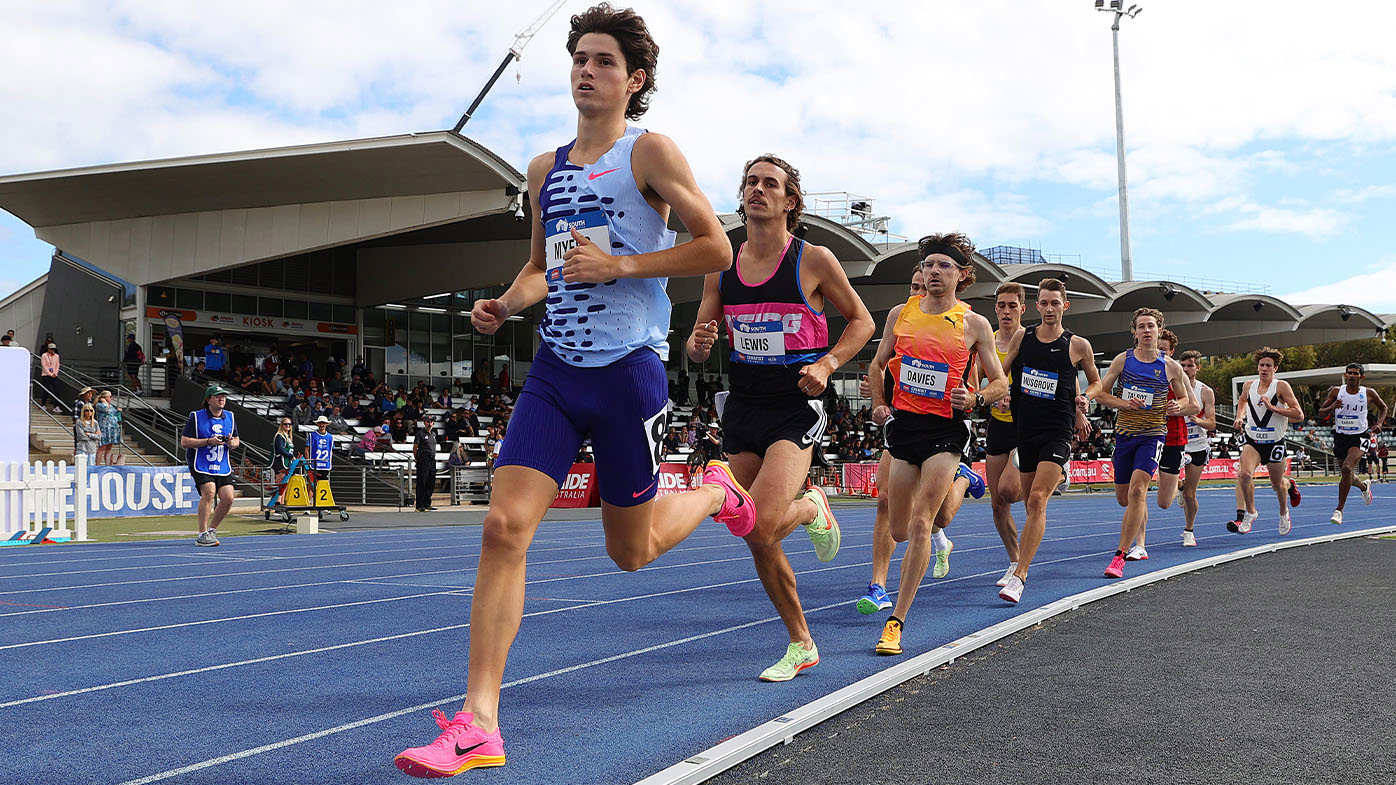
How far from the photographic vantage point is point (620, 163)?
3.35 metres

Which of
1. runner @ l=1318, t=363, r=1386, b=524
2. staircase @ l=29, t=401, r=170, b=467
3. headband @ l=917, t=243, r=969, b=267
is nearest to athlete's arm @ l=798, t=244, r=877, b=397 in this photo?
headband @ l=917, t=243, r=969, b=267

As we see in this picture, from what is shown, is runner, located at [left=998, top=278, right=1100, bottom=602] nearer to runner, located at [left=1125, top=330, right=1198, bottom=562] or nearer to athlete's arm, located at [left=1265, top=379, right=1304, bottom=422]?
runner, located at [left=1125, top=330, right=1198, bottom=562]

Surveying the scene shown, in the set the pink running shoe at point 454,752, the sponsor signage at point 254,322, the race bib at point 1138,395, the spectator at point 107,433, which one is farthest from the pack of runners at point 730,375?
the sponsor signage at point 254,322

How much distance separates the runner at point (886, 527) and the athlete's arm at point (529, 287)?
2.91 meters

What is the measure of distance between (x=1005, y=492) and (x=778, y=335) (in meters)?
3.60

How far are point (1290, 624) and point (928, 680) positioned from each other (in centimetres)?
257

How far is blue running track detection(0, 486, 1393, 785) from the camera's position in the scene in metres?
3.40

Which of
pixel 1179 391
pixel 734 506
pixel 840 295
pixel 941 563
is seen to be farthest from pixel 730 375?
pixel 1179 391

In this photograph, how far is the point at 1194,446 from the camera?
11859 millimetres

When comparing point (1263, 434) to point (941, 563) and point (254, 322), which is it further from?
point (254, 322)

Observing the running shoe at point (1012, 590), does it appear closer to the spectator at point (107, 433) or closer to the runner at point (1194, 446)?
the runner at point (1194, 446)

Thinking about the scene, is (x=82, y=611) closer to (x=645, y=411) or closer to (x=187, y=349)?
(x=645, y=411)

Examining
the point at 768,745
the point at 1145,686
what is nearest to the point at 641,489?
the point at 768,745

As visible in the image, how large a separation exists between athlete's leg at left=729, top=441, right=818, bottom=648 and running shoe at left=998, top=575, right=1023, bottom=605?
95.7 inches
